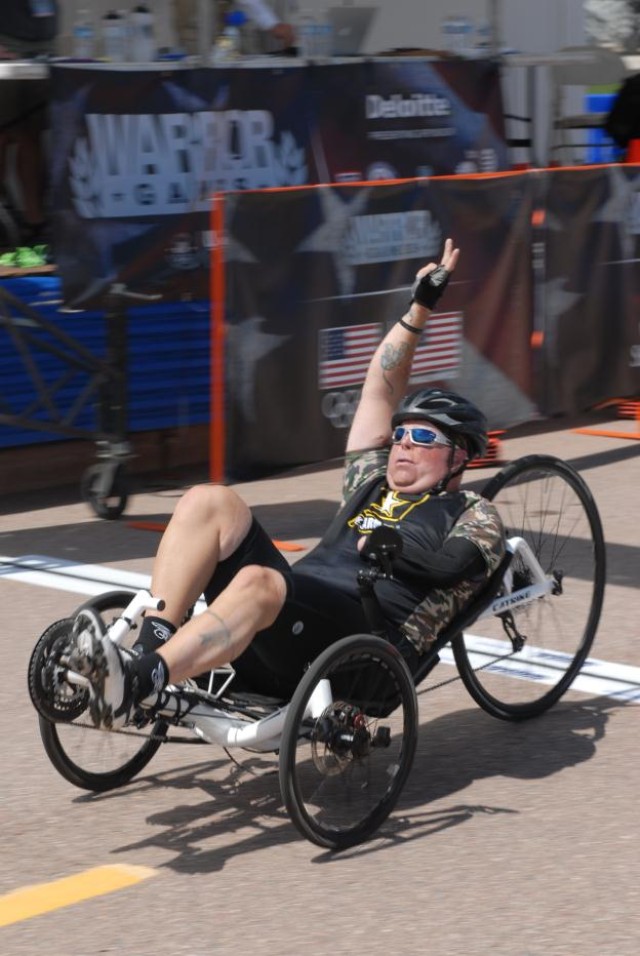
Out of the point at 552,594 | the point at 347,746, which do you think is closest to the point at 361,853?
the point at 347,746

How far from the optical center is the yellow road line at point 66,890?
14.0ft

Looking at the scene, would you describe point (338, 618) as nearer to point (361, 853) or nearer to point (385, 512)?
point (385, 512)

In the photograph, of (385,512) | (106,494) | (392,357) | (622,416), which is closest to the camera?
(385,512)

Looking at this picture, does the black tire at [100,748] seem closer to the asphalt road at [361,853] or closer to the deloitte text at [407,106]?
the asphalt road at [361,853]

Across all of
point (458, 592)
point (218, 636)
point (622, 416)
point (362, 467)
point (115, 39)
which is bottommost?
point (622, 416)

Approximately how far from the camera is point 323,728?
4.60 m

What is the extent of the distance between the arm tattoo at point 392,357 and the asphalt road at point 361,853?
1.18 meters

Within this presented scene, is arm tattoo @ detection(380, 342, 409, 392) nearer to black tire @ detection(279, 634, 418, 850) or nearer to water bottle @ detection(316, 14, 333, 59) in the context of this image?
black tire @ detection(279, 634, 418, 850)

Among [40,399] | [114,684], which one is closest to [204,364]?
[40,399]

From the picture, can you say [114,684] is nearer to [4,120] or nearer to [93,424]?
[93,424]

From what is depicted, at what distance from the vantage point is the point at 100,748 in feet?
16.8

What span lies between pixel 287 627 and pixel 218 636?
0.31 metres

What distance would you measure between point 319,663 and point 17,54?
22.8ft

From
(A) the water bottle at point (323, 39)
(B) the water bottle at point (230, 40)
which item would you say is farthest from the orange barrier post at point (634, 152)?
(B) the water bottle at point (230, 40)
